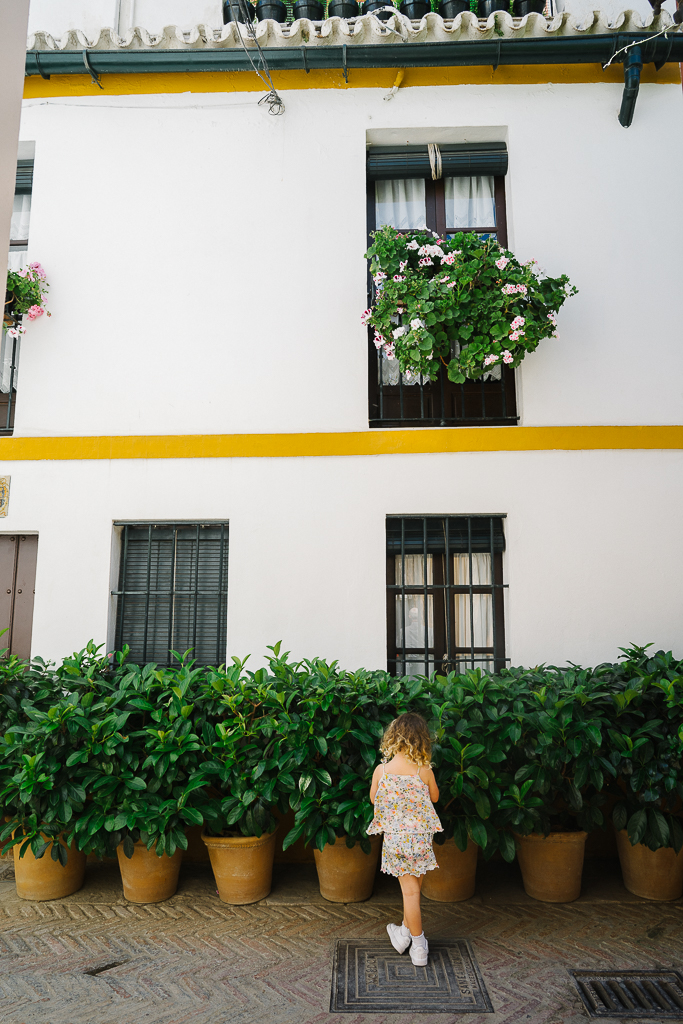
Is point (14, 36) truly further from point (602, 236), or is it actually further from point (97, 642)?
point (602, 236)

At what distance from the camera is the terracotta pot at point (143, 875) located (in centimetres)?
479

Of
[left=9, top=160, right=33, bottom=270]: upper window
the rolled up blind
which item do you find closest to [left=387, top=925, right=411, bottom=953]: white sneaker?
the rolled up blind

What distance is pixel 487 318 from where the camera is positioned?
19.1 feet

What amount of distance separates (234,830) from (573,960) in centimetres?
235

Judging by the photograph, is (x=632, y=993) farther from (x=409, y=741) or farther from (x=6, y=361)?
(x=6, y=361)

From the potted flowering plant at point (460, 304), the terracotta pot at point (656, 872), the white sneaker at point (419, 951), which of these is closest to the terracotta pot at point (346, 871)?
the white sneaker at point (419, 951)

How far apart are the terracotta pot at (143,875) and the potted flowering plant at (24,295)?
470cm

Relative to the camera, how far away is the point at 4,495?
6270 mm

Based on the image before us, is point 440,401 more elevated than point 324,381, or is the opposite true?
point 324,381

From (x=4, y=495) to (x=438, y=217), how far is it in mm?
5079

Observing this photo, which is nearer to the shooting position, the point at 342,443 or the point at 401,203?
the point at 342,443

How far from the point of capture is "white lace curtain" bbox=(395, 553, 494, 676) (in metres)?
6.14

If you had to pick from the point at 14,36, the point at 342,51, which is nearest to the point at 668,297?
the point at 342,51

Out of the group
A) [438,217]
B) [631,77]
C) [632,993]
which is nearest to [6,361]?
[438,217]
